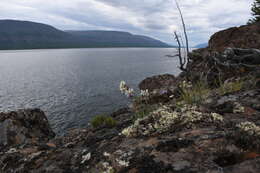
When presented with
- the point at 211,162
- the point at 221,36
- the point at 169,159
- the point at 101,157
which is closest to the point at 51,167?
the point at 101,157

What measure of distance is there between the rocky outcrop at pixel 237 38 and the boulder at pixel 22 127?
845 inches

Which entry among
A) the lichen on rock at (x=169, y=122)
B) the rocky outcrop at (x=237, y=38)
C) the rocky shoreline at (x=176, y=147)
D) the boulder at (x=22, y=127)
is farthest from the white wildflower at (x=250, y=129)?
the rocky outcrop at (x=237, y=38)

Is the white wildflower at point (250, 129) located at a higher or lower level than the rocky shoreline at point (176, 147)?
higher

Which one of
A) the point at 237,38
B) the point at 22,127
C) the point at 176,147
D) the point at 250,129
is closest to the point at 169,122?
the point at 176,147

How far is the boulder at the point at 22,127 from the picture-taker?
1356 centimetres

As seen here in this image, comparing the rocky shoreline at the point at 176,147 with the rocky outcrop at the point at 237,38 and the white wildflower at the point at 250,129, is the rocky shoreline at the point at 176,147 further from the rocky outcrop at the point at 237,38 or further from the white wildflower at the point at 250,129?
the rocky outcrop at the point at 237,38

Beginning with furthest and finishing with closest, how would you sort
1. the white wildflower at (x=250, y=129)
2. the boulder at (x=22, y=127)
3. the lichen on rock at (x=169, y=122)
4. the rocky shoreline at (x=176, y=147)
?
the boulder at (x=22, y=127), the lichen on rock at (x=169, y=122), the white wildflower at (x=250, y=129), the rocky shoreline at (x=176, y=147)

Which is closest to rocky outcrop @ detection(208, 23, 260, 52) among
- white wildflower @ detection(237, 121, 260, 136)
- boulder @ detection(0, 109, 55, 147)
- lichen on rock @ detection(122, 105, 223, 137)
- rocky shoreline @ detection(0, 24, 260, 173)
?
rocky shoreline @ detection(0, 24, 260, 173)

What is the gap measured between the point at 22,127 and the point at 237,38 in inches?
1190

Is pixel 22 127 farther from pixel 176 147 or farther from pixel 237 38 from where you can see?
pixel 237 38

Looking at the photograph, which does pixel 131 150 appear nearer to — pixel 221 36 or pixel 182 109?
pixel 182 109

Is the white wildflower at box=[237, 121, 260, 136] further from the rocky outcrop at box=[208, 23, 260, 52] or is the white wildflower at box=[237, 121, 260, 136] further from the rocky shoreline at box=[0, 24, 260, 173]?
the rocky outcrop at box=[208, 23, 260, 52]

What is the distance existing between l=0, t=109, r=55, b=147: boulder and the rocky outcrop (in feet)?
70.4

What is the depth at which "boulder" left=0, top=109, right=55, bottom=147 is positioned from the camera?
13555 millimetres
